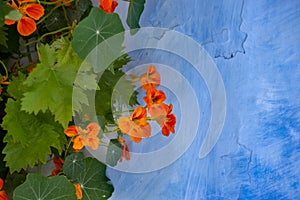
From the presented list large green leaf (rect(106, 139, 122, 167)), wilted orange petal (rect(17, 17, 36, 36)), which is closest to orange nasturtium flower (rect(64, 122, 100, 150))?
large green leaf (rect(106, 139, 122, 167))

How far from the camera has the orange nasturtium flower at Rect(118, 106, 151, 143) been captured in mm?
1023

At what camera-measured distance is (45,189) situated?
98 centimetres

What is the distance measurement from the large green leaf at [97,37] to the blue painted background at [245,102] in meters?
0.22

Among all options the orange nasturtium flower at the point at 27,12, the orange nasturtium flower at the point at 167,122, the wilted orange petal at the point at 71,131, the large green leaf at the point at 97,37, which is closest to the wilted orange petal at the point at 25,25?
the orange nasturtium flower at the point at 27,12

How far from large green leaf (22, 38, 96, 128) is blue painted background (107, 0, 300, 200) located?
294mm

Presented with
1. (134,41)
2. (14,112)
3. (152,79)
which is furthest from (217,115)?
(14,112)

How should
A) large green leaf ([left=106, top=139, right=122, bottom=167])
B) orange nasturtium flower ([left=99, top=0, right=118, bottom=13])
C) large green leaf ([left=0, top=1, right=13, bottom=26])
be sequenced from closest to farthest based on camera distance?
large green leaf ([left=0, top=1, right=13, bottom=26])
orange nasturtium flower ([left=99, top=0, right=118, bottom=13])
large green leaf ([left=106, top=139, right=122, bottom=167])

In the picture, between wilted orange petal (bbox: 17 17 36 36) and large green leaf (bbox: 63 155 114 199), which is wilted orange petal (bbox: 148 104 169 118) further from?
wilted orange petal (bbox: 17 17 36 36)

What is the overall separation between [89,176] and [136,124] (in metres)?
0.17

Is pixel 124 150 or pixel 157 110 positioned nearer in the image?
pixel 157 110

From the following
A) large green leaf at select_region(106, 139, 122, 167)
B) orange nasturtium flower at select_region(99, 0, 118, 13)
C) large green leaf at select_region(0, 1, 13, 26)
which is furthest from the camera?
large green leaf at select_region(106, 139, 122, 167)

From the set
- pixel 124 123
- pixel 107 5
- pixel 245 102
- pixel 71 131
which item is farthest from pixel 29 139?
pixel 245 102

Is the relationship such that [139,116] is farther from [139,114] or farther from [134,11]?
[134,11]

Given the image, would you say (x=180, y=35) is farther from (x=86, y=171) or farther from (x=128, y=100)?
(x=86, y=171)
